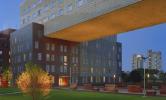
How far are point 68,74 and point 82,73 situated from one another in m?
6.29

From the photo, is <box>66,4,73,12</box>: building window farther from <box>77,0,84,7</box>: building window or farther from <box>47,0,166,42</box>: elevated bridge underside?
<box>47,0,166,42</box>: elevated bridge underside

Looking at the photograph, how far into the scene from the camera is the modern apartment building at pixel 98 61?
3344 inches

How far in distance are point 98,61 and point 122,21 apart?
128ft

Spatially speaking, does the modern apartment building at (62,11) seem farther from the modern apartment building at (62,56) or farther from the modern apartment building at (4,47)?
the modern apartment building at (4,47)

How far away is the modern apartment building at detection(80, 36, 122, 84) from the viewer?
3344 inches

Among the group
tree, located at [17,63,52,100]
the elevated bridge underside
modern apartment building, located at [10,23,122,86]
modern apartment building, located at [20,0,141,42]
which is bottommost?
tree, located at [17,63,52,100]

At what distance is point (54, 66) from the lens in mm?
75938

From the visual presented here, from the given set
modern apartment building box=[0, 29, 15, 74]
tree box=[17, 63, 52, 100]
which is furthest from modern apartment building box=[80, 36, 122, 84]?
tree box=[17, 63, 52, 100]

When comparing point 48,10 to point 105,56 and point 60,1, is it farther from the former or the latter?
point 105,56

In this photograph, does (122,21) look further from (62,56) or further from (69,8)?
(62,56)

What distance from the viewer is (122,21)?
175 feet

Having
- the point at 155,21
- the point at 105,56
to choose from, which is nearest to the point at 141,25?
the point at 155,21

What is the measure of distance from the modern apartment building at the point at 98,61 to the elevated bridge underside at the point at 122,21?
588 inches

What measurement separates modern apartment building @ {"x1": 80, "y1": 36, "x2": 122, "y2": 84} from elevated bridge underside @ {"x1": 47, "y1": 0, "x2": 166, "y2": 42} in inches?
588
